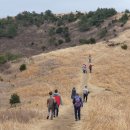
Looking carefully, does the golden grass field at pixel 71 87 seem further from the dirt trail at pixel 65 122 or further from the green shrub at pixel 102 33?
the green shrub at pixel 102 33

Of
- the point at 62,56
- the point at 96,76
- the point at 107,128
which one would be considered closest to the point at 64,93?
the point at 96,76

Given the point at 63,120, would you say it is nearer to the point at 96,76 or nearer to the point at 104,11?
the point at 96,76

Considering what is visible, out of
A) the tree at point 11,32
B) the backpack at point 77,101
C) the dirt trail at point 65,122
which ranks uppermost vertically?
the tree at point 11,32

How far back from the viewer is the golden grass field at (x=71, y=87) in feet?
76.8

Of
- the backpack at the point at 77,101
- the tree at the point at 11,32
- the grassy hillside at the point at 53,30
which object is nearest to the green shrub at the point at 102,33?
the grassy hillside at the point at 53,30

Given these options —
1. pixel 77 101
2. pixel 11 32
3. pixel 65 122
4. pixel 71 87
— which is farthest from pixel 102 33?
pixel 65 122

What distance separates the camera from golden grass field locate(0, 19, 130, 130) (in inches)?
922

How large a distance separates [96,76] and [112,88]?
21.7 ft

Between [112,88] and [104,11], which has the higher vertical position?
[104,11]

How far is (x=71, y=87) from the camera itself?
1953 inches

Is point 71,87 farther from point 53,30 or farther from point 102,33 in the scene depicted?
point 53,30

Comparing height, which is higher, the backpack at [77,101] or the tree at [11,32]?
the tree at [11,32]

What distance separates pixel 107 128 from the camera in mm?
20516

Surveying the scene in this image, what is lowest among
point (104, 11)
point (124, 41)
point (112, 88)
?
point (112, 88)
